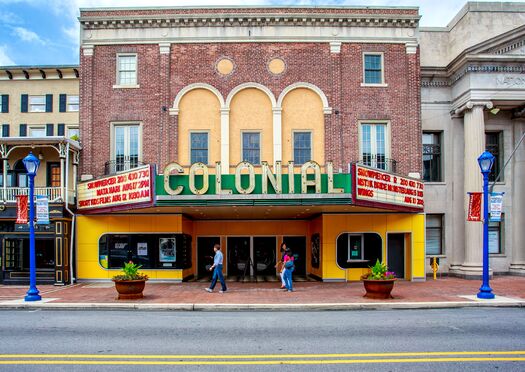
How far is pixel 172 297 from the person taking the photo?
57.7ft

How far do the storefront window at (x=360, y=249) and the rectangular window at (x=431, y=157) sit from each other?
206 inches

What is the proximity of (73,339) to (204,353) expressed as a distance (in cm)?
314

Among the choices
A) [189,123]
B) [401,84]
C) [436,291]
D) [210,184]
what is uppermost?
[401,84]

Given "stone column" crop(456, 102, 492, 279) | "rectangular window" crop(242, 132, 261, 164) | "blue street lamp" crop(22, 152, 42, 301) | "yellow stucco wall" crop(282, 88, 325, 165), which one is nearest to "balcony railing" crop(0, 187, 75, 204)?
"blue street lamp" crop(22, 152, 42, 301)

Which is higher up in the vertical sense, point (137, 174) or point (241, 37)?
point (241, 37)

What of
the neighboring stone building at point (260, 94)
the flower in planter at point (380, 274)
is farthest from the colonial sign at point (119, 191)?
the flower in planter at point (380, 274)

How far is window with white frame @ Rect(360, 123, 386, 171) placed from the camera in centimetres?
2353

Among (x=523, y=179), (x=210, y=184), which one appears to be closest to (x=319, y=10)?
(x=210, y=184)

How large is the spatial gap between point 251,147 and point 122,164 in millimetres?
5996

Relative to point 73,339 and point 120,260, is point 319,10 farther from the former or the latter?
point 73,339

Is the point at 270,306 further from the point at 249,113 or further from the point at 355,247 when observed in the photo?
the point at 249,113

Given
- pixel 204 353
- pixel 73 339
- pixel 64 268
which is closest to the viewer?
pixel 204 353

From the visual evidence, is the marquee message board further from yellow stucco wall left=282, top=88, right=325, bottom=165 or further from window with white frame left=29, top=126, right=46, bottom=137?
window with white frame left=29, top=126, right=46, bottom=137

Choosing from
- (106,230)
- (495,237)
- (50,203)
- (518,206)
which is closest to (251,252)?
(106,230)
